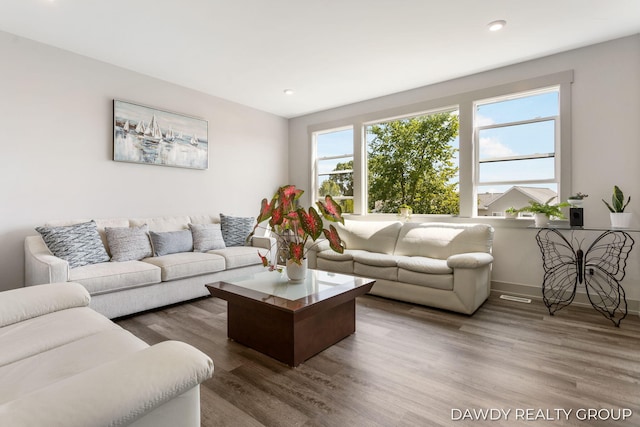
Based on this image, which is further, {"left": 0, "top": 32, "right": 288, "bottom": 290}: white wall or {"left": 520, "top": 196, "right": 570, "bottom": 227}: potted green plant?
{"left": 520, "top": 196, "right": 570, "bottom": 227}: potted green plant

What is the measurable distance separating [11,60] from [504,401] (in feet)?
15.8

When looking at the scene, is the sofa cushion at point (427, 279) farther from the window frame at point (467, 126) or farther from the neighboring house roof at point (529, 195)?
the neighboring house roof at point (529, 195)

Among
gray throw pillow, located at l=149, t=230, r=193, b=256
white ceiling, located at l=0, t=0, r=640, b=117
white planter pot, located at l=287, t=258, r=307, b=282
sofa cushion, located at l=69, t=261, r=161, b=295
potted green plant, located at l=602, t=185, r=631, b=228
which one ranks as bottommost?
sofa cushion, located at l=69, t=261, r=161, b=295

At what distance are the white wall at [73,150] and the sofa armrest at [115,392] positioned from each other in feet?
10.8

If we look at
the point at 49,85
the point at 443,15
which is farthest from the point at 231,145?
the point at 443,15

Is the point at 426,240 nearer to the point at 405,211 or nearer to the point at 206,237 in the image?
the point at 405,211

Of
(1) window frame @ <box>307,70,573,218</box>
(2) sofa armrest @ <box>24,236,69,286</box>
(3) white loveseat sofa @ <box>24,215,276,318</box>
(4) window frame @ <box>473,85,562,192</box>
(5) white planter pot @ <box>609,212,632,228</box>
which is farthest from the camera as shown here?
(4) window frame @ <box>473,85,562,192</box>

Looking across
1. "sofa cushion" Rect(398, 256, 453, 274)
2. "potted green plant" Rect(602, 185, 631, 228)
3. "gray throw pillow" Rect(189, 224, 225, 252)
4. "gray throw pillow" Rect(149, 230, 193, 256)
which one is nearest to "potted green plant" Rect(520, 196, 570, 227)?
"potted green plant" Rect(602, 185, 631, 228)

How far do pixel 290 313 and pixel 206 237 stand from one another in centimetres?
242

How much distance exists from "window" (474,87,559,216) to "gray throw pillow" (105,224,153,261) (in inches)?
157

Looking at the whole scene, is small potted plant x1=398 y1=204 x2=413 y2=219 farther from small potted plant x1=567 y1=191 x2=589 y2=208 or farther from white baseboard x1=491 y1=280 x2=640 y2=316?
small potted plant x1=567 y1=191 x2=589 y2=208

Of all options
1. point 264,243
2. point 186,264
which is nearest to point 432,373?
point 186,264

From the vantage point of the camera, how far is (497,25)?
9.57 feet

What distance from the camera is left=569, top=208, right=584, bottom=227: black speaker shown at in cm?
314
